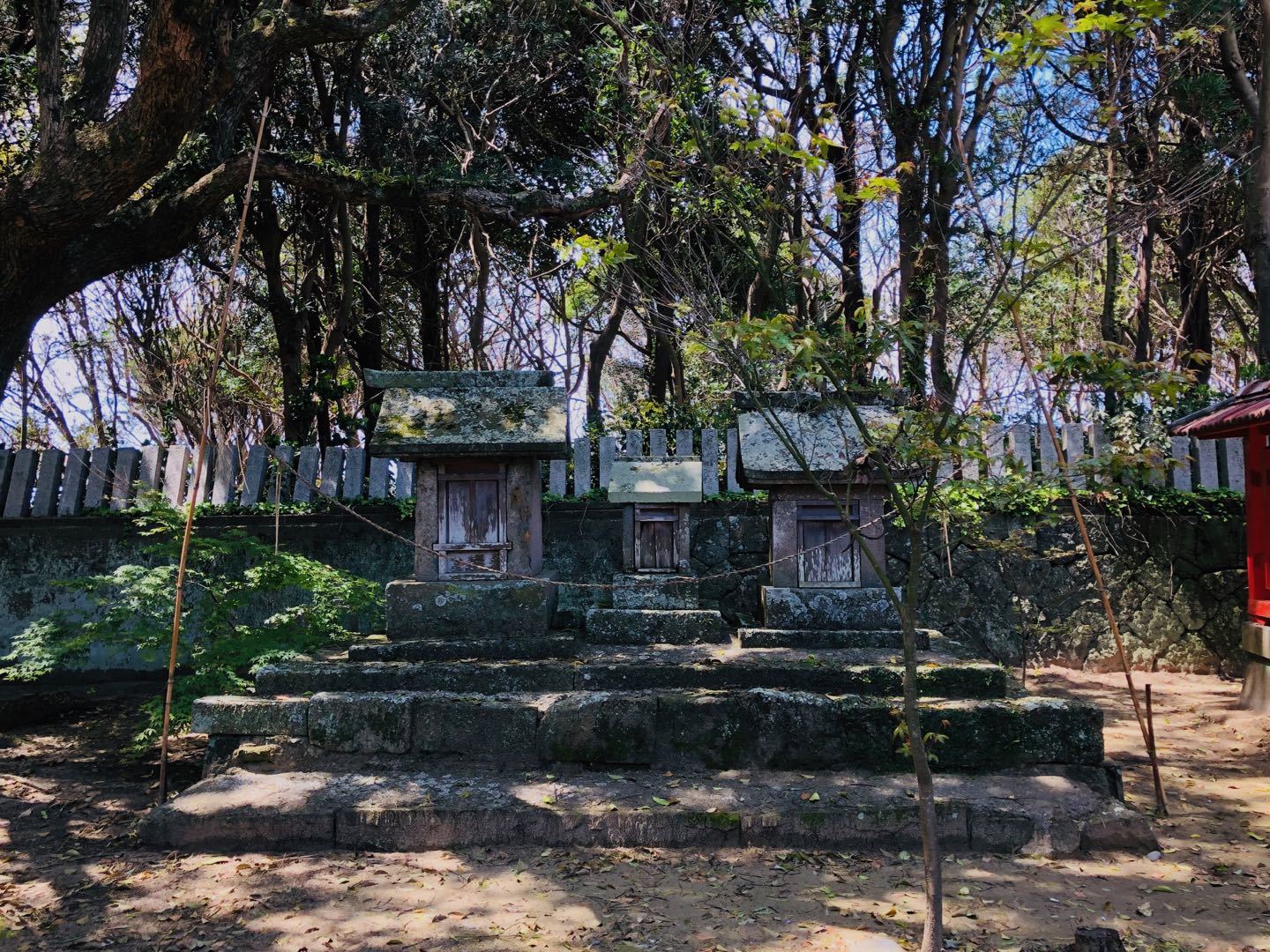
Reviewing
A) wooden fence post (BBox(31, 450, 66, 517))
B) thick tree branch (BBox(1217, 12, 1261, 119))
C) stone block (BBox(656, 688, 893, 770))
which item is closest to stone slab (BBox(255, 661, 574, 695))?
stone block (BBox(656, 688, 893, 770))

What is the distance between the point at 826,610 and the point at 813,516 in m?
0.77

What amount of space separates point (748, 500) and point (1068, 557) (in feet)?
12.0

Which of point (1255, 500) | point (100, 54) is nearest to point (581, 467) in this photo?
point (100, 54)

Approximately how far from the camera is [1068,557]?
9.39m

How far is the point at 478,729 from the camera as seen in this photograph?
5.45 meters

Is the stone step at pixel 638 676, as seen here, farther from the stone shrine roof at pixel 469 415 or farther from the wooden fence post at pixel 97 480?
the wooden fence post at pixel 97 480

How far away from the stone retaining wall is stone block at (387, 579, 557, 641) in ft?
8.24

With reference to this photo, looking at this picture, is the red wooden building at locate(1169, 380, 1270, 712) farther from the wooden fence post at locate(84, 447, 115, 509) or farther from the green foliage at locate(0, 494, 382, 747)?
the wooden fence post at locate(84, 447, 115, 509)

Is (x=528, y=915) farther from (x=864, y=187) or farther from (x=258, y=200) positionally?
(x=258, y=200)

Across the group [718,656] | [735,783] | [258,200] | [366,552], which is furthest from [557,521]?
[258,200]

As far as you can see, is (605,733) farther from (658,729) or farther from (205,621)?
(205,621)

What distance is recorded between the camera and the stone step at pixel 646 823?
15.0 ft

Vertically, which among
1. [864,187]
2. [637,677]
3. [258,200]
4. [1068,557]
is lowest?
[637,677]

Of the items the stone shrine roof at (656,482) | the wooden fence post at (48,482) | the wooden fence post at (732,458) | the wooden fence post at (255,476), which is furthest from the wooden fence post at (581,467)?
the wooden fence post at (48,482)
